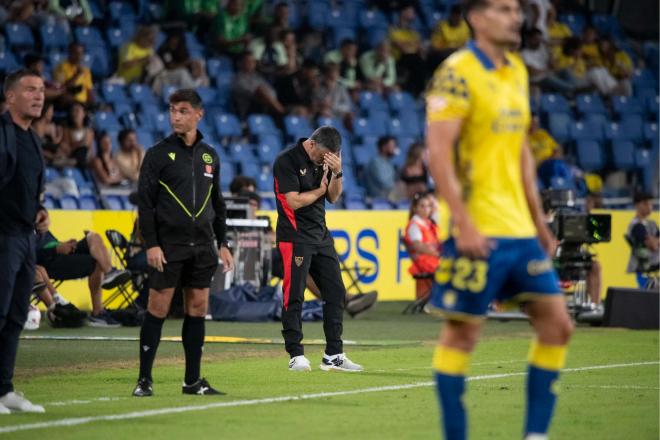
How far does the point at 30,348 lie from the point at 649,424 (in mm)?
7010

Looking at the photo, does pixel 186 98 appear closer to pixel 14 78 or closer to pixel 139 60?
pixel 14 78

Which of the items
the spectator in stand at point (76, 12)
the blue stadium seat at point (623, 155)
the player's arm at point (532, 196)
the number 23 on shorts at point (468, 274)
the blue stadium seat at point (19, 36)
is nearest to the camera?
the number 23 on shorts at point (468, 274)

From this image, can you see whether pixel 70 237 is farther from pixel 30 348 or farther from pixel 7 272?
pixel 7 272

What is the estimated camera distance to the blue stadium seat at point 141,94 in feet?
71.3

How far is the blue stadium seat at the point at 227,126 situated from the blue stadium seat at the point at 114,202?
2.98 m

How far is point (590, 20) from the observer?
30.2 meters

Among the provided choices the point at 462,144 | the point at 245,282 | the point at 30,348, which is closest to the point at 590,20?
the point at 245,282

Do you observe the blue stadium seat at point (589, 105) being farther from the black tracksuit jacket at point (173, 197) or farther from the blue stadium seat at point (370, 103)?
the black tracksuit jacket at point (173, 197)

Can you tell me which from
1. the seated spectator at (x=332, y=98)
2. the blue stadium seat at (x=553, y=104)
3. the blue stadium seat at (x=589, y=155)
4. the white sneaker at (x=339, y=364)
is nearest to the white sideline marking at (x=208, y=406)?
the white sneaker at (x=339, y=364)

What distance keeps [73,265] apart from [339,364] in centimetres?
614

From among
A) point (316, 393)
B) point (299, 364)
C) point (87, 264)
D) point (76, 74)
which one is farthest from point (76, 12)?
point (316, 393)

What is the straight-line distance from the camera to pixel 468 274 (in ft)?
20.3

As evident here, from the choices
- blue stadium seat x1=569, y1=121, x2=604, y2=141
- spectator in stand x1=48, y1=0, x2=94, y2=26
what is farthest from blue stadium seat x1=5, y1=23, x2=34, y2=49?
blue stadium seat x1=569, y1=121, x2=604, y2=141

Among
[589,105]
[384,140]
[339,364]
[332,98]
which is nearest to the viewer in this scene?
[339,364]
